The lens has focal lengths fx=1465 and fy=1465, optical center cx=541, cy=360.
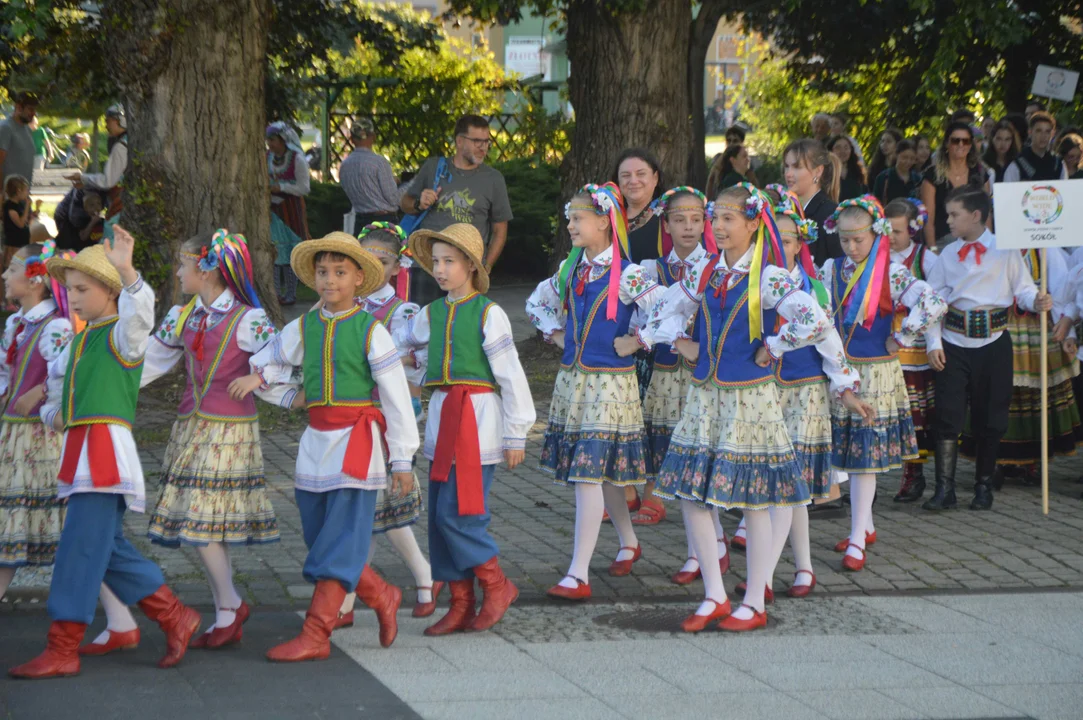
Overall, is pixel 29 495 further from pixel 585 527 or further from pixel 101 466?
pixel 585 527

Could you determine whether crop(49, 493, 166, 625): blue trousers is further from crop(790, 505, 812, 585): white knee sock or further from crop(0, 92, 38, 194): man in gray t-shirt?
crop(0, 92, 38, 194): man in gray t-shirt

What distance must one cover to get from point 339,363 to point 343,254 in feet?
1.44

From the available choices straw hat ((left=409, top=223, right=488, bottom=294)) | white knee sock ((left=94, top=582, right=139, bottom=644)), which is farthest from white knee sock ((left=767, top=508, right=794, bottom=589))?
white knee sock ((left=94, top=582, right=139, bottom=644))

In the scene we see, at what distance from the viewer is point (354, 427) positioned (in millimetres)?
5570

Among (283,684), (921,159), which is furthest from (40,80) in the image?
(283,684)

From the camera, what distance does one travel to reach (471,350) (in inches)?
233

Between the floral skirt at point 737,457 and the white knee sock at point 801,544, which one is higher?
the floral skirt at point 737,457

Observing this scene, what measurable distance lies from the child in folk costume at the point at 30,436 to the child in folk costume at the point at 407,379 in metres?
1.25

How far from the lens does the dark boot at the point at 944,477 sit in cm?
843

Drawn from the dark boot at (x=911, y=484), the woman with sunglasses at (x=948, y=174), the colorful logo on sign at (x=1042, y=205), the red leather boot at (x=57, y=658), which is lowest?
the red leather boot at (x=57, y=658)

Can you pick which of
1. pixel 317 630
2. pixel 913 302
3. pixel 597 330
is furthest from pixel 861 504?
pixel 317 630

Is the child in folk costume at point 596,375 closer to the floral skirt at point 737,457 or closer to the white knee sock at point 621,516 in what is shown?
the white knee sock at point 621,516

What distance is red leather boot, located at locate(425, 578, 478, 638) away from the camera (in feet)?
19.4

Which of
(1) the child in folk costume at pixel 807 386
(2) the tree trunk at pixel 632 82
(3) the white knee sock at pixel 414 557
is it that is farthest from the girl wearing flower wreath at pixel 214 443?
(2) the tree trunk at pixel 632 82
